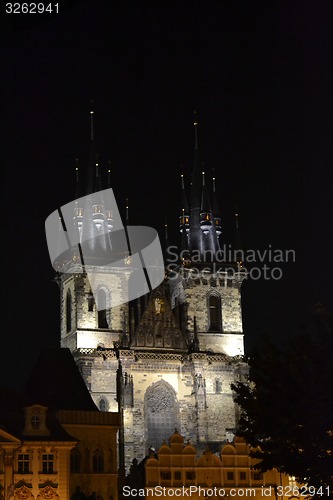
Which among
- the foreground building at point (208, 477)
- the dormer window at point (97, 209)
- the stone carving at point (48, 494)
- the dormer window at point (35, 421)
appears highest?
the dormer window at point (97, 209)

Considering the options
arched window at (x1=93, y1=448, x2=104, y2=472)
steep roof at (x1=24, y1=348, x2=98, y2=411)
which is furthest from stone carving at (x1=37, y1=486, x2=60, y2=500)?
steep roof at (x1=24, y1=348, x2=98, y2=411)

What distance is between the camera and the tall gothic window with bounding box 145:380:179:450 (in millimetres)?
73438

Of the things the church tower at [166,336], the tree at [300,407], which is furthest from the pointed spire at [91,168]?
the tree at [300,407]

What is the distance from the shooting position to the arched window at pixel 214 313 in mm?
78625

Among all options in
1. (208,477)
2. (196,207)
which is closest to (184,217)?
(196,207)

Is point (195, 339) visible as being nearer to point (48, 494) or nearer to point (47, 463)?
point (47, 463)

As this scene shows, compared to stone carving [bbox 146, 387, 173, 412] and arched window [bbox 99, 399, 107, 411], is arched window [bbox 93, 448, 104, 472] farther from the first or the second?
stone carving [bbox 146, 387, 173, 412]

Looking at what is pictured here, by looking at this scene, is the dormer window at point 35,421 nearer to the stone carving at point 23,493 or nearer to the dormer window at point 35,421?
the dormer window at point 35,421

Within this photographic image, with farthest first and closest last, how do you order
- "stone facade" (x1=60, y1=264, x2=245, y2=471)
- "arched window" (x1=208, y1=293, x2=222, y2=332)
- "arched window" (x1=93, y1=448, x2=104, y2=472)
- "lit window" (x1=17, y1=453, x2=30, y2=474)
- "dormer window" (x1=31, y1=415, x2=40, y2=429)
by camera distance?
1. "arched window" (x1=208, y1=293, x2=222, y2=332)
2. "stone facade" (x1=60, y1=264, x2=245, y2=471)
3. "arched window" (x1=93, y1=448, x2=104, y2=472)
4. "dormer window" (x1=31, y1=415, x2=40, y2=429)
5. "lit window" (x1=17, y1=453, x2=30, y2=474)

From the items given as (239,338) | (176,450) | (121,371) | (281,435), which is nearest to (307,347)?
(281,435)

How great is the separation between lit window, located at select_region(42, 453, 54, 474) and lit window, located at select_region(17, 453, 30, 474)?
69 cm

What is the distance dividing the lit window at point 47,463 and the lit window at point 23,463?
27.2 inches

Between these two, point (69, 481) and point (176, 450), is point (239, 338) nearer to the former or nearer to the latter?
point (176, 450)

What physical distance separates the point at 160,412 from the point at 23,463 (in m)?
32.7
